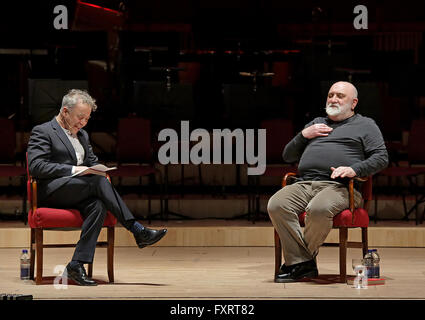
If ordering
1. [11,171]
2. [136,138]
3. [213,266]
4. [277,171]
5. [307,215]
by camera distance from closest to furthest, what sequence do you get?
[307,215] → [213,266] → [11,171] → [277,171] → [136,138]

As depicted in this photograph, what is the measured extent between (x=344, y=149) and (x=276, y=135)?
1750 millimetres

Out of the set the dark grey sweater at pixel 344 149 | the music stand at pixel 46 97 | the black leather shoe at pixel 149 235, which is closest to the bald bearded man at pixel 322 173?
the dark grey sweater at pixel 344 149

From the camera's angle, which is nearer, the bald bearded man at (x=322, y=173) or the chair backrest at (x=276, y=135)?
the bald bearded man at (x=322, y=173)

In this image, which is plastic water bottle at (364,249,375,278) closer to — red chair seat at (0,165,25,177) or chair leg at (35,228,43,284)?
chair leg at (35,228,43,284)

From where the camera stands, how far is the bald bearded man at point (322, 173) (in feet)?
13.3

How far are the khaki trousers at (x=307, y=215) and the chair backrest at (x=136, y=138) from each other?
1.96m

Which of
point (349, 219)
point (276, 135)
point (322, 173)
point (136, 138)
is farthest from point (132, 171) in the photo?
point (349, 219)

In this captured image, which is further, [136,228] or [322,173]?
[322,173]

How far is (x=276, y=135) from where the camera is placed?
5.95m

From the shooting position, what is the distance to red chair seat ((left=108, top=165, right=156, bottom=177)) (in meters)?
5.62

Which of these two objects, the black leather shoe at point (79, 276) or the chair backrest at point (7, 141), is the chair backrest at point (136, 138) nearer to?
the chair backrest at point (7, 141)

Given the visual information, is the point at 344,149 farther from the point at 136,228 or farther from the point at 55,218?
the point at 55,218

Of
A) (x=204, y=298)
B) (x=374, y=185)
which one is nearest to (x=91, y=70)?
(x=374, y=185)
